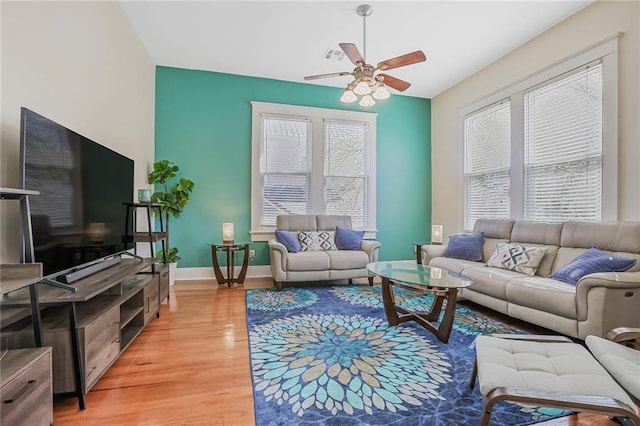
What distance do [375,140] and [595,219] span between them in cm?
327

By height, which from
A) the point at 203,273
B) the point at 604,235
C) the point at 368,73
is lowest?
the point at 203,273

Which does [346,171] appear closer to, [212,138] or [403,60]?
[212,138]

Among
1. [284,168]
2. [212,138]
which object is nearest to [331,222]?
[284,168]

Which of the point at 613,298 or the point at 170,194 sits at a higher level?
the point at 170,194

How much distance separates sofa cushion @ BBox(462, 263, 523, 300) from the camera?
287 cm

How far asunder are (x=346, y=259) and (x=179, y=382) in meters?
2.72

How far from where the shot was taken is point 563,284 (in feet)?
8.41

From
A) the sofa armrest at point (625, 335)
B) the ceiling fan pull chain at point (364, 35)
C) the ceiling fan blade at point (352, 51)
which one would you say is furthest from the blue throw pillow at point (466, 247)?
the ceiling fan pull chain at point (364, 35)

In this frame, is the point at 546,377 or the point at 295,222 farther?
the point at 295,222

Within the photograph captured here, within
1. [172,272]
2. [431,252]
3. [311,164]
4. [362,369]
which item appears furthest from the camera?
[311,164]

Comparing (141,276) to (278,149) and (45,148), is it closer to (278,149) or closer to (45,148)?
(45,148)

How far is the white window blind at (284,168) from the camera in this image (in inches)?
192

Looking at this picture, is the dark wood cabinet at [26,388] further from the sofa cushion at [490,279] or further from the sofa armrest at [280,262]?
the sofa cushion at [490,279]

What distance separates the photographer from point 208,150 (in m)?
4.63
